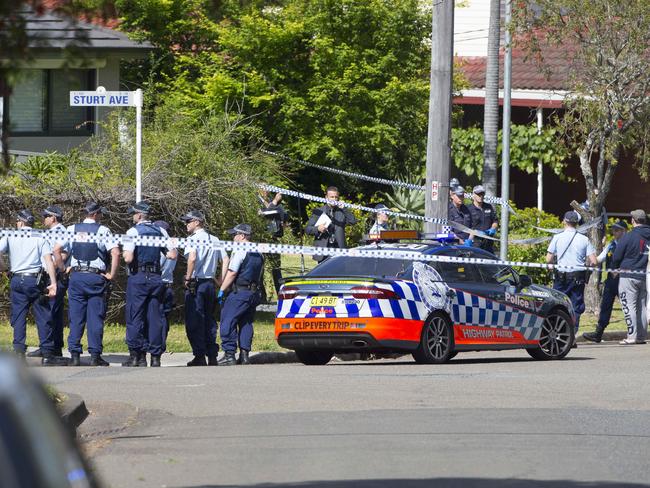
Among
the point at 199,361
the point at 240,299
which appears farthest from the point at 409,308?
the point at 199,361

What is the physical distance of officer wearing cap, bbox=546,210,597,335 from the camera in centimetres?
1900

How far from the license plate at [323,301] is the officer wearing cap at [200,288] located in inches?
60.9

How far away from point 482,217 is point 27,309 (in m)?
8.53

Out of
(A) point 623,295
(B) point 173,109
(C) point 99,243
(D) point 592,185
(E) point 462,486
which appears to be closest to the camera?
(E) point 462,486

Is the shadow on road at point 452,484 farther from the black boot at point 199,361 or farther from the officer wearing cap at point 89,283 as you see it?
the black boot at point 199,361

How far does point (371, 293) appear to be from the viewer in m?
14.1

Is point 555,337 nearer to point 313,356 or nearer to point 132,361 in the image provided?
point 313,356

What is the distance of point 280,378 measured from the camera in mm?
13086

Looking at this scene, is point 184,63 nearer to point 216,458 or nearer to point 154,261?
point 154,261

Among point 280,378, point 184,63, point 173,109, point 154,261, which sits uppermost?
point 184,63

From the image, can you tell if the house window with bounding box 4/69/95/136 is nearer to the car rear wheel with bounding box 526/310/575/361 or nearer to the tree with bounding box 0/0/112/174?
the car rear wheel with bounding box 526/310/575/361

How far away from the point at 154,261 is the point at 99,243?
0.65m

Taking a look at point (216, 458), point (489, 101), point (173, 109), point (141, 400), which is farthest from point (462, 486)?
point (489, 101)

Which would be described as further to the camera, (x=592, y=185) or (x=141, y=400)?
(x=592, y=185)
